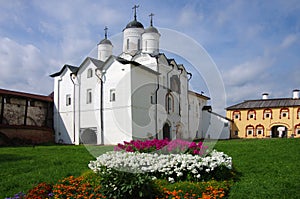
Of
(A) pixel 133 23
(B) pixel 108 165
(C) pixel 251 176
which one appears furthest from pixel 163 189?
(A) pixel 133 23

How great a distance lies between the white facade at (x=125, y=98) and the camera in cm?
1978

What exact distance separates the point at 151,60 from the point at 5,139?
11.5 meters

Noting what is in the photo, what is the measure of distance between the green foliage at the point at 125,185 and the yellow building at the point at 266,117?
29.5 meters

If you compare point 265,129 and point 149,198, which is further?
point 265,129

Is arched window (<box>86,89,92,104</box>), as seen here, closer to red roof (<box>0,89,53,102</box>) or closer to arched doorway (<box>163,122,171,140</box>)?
red roof (<box>0,89,53,102</box>)

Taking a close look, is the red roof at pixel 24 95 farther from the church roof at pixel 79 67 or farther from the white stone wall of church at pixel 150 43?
the white stone wall of church at pixel 150 43

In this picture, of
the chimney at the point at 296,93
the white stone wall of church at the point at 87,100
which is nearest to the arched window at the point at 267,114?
the chimney at the point at 296,93

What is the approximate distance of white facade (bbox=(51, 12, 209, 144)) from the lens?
19.8 metres

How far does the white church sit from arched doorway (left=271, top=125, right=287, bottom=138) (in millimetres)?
12830

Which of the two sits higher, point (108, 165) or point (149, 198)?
point (108, 165)

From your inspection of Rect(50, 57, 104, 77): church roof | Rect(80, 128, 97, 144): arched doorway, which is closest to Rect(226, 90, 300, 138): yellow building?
Rect(50, 57, 104, 77): church roof

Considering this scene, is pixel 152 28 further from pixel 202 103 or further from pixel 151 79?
pixel 202 103

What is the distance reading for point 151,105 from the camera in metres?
20.6

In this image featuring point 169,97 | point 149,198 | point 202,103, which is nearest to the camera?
point 149,198
